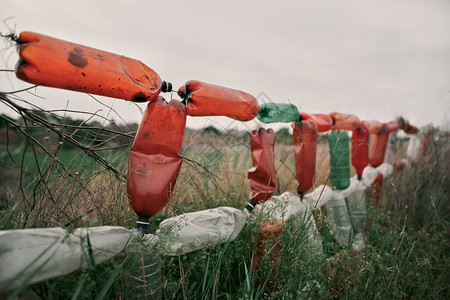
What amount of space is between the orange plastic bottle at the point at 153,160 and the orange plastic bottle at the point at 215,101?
0.42 ft

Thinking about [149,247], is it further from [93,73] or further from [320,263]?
[320,263]

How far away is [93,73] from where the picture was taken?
2.94ft

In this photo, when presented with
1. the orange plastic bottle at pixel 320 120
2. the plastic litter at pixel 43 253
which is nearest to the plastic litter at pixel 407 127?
the orange plastic bottle at pixel 320 120

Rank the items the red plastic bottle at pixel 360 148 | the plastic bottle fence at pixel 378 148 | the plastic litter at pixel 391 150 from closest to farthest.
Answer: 1. the red plastic bottle at pixel 360 148
2. the plastic bottle fence at pixel 378 148
3. the plastic litter at pixel 391 150

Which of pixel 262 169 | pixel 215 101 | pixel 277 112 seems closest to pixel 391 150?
pixel 277 112

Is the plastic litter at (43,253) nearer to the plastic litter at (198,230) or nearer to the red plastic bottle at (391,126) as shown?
the plastic litter at (198,230)

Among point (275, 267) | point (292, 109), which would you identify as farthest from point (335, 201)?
point (275, 267)

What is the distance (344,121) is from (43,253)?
2.07 meters

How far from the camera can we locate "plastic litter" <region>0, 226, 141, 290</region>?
2.28 feet

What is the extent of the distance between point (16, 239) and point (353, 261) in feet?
4.63

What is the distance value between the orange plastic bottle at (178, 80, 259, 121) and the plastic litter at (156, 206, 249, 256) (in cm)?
46

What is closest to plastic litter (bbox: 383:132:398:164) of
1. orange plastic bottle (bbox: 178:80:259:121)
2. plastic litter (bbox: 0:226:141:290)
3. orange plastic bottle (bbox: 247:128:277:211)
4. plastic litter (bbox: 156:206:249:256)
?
orange plastic bottle (bbox: 247:128:277:211)

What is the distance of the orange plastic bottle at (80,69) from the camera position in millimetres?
806

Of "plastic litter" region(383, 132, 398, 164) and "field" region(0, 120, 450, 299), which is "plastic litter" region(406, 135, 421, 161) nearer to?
"plastic litter" region(383, 132, 398, 164)
